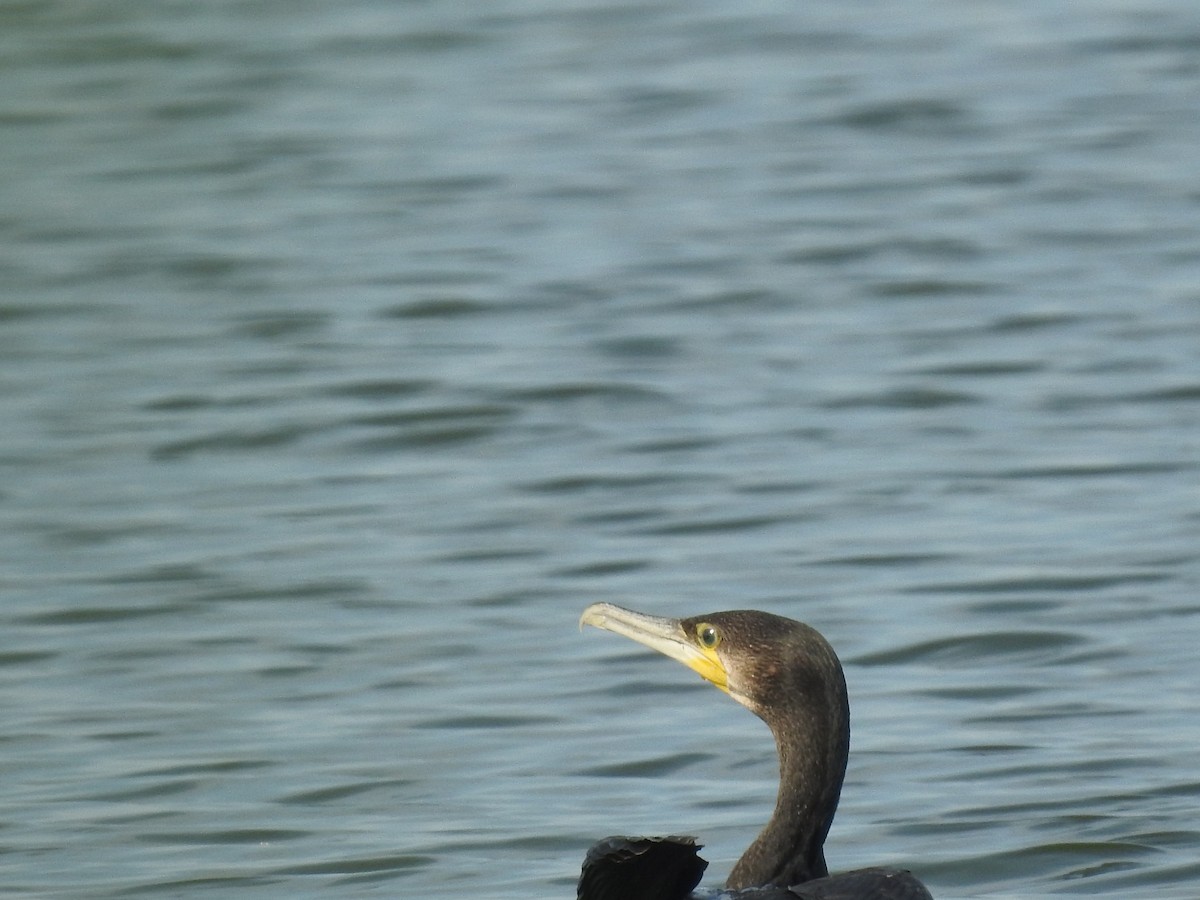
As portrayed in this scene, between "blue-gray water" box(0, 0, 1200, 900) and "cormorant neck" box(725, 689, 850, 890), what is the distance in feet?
2.23

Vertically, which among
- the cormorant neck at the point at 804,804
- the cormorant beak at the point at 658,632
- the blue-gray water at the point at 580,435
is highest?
the cormorant beak at the point at 658,632

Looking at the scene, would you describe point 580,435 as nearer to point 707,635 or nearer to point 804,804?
point 707,635

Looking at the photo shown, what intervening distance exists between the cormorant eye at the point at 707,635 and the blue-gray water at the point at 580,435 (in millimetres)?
620

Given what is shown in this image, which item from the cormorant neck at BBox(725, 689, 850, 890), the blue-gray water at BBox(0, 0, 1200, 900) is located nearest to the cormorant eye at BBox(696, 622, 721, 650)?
the cormorant neck at BBox(725, 689, 850, 890)

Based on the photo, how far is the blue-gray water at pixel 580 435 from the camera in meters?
7.52

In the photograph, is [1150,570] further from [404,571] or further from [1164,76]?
[1164,76]

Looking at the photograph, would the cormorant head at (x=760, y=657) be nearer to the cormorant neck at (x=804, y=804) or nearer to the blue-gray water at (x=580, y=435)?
the cormorant neck at (x=804, y=804)

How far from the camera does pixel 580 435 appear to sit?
1130 centimetres

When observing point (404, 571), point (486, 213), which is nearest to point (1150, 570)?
point (404, 571)

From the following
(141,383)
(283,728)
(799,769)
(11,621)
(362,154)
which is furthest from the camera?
(362,154)

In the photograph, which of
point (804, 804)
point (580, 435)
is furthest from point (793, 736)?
point (580, 435)

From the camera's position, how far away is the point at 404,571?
9.73 meters

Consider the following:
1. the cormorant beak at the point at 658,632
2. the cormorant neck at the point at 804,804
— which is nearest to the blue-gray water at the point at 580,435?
the cormorant beak at the point at 658,632

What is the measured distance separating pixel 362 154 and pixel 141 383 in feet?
14.6
